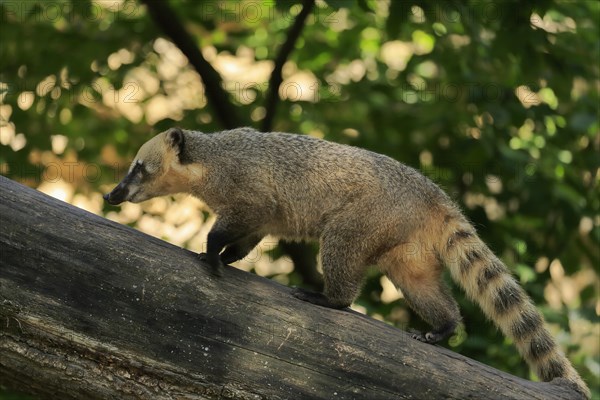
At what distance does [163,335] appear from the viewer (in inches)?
213

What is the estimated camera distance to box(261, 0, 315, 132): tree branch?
8.48m

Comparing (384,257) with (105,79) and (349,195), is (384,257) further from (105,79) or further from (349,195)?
(105,79)

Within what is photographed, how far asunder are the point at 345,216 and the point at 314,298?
34.2 inches

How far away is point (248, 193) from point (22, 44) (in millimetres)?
4099

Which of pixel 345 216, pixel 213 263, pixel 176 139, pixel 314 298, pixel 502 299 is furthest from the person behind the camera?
pixel 176 139

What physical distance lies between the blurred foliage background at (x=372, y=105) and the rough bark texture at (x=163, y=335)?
8.36 feet

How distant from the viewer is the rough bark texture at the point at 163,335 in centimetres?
525

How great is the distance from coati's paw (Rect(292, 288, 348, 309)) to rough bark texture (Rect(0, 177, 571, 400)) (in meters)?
0.20

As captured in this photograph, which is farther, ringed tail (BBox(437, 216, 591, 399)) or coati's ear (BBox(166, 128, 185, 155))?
coati's ear (BBox(166, 128, 185, 155))

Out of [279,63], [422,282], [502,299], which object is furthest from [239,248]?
[279,63]

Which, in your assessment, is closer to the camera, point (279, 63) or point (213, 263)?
point (213, 263)

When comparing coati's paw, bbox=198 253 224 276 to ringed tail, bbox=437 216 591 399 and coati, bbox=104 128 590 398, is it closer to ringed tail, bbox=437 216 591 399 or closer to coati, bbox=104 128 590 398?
coati, bbox=104 128 590 398

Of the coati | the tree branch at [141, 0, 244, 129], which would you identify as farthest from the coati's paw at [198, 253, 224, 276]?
the tree branch at [141, 0, 244, 129]

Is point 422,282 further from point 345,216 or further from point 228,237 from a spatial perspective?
point 228,237
